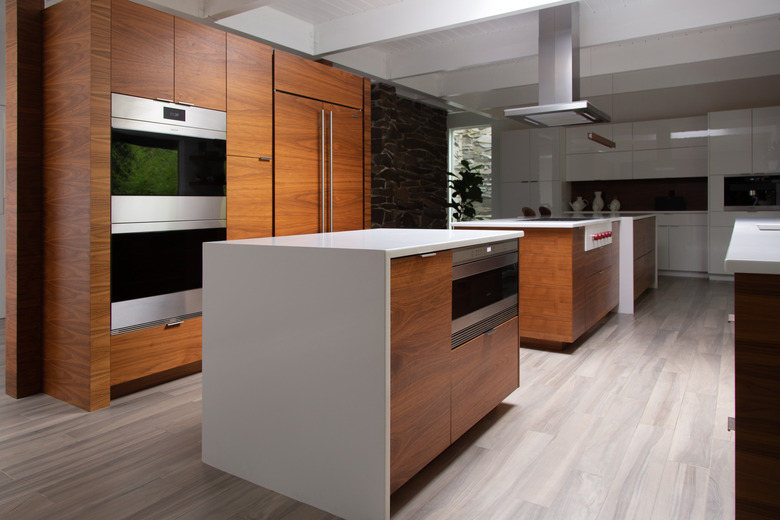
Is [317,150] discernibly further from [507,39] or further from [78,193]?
[507,39]

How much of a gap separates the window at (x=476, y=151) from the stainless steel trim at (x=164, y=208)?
6683 mm

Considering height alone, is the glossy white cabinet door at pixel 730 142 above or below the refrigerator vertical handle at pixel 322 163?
above

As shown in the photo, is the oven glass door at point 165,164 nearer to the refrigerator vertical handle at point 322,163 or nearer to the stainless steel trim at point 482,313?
the refrigerator vertical handle at point 322,163

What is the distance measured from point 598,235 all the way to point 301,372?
124 inches

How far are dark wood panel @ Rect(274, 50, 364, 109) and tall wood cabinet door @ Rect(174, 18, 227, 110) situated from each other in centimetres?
43

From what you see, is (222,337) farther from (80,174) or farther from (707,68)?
(707,68)

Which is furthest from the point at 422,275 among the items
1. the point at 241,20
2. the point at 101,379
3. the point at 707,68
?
the point at 707,68

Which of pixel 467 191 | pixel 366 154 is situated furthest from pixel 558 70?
pixel 467 191

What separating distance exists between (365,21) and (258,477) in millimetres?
3988

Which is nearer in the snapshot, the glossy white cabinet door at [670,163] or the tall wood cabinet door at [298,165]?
the tall wood cabinet door at [298,165]

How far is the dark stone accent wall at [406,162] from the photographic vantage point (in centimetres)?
681

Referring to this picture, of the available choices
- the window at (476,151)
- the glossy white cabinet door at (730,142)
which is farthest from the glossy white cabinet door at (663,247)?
the window at (476,151)

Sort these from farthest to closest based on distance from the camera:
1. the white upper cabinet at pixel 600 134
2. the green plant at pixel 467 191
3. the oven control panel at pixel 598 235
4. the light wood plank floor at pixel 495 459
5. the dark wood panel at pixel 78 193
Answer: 1. the green plant at pixel 467 191
2. the white upper cabinet at pixel 600 134
3. the oven control panel at pixel 598 235
4. the dark wood panel at pixel 78 193
5. the light wood plank floor at pixel 495 459

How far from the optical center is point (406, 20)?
14.8 ft
